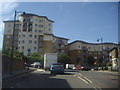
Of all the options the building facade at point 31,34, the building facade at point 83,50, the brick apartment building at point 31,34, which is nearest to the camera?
the brick apartment building at point 31,34

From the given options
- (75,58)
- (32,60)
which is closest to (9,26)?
(32,60)

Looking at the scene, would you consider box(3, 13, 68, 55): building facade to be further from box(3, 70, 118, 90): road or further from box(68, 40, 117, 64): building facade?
box(3, 70, 118, 90): road

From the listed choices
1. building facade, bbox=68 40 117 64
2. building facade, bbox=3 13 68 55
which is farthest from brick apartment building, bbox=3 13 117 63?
building facade, bbox=68 40 117 64

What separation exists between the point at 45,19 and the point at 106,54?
44286 mm

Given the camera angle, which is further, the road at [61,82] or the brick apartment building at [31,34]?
the brick apartment building at [31,34]

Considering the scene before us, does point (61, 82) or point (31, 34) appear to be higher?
point (31, 34)

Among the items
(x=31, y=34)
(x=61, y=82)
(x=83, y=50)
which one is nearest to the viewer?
(x=61, y=82)

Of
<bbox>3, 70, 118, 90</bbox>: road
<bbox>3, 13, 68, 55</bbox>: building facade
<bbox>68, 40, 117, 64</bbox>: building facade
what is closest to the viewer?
<bbox>3, 70, 118, 90</bbox>: road

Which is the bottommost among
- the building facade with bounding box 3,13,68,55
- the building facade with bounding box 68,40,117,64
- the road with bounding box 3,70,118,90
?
the road with bounding box 3,70,118,90

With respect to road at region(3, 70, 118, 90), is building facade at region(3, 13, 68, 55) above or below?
above

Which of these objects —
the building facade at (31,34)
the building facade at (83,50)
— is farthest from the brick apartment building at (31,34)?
the building facade at (83,50)

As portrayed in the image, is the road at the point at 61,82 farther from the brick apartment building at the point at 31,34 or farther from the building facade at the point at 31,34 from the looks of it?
the building facade at the point at 31,34

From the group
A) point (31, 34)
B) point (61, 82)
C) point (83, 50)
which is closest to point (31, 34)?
point (31, 34)

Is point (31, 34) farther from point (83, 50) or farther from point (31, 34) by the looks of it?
point (83, 50)
